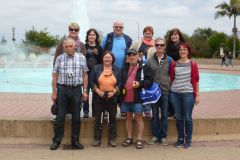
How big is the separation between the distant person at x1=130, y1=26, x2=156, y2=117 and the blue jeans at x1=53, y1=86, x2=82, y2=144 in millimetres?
1242

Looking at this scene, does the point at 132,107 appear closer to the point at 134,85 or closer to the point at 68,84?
the point at 134,85

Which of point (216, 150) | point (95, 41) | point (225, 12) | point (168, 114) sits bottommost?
point (216, 150)

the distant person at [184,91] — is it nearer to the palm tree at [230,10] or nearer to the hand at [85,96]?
the hand at [85,96]

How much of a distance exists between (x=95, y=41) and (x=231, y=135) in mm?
3106

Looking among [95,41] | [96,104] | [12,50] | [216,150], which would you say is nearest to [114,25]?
[95,41]

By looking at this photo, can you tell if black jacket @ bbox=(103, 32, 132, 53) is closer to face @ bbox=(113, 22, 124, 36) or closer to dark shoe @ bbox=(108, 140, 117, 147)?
face @ bbox=(113, 22, 124, 36)

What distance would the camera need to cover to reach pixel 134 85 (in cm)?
722

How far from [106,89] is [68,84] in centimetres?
64

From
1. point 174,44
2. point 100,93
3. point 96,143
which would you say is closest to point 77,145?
point 96,143

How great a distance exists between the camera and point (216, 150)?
7219 millimetres

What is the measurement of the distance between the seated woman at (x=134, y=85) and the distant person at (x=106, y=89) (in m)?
0.15

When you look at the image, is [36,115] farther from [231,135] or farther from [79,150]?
[231,135]

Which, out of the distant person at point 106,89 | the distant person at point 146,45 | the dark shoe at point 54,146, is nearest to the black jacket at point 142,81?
the distant person at point 106,89

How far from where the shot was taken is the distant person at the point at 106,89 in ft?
23.7
